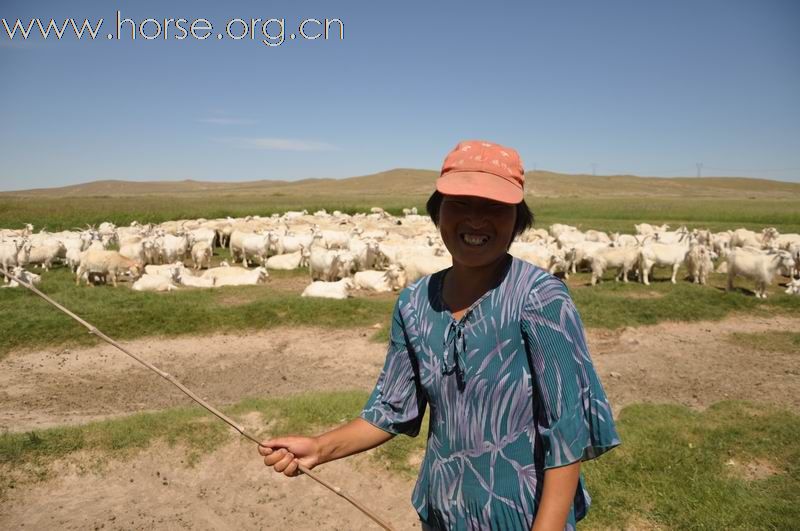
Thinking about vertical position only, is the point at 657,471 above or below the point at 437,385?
below

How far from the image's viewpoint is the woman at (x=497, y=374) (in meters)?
1.72

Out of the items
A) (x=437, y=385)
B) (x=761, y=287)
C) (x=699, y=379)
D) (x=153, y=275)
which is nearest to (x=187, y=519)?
(x=437, y=385)

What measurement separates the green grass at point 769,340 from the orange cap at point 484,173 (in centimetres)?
1101

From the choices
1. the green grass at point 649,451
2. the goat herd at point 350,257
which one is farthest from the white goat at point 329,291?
the green grass at point 649,451

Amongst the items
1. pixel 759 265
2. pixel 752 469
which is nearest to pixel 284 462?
pixel 752 469

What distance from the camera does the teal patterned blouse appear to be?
1.72 metres

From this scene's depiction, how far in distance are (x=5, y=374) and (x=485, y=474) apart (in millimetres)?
10331

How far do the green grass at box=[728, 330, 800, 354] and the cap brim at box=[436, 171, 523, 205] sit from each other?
36.2 ft

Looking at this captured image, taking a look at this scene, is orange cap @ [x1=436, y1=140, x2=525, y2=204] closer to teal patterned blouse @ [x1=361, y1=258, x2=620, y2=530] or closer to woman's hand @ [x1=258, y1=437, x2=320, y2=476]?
teal patterned blouse @ [x1=361, y1=258, x2=620, y2=530]

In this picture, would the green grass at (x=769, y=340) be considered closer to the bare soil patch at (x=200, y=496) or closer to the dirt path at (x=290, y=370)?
the dirt path at (x=290, y=370)

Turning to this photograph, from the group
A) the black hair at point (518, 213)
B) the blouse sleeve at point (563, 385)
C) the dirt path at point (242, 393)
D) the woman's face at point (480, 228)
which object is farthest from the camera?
the dirt path at point (242, 393)

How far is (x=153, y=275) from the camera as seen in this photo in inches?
632

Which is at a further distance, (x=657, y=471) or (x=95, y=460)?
(x=95, y=460)

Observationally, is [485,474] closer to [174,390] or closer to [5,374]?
[174,390]
